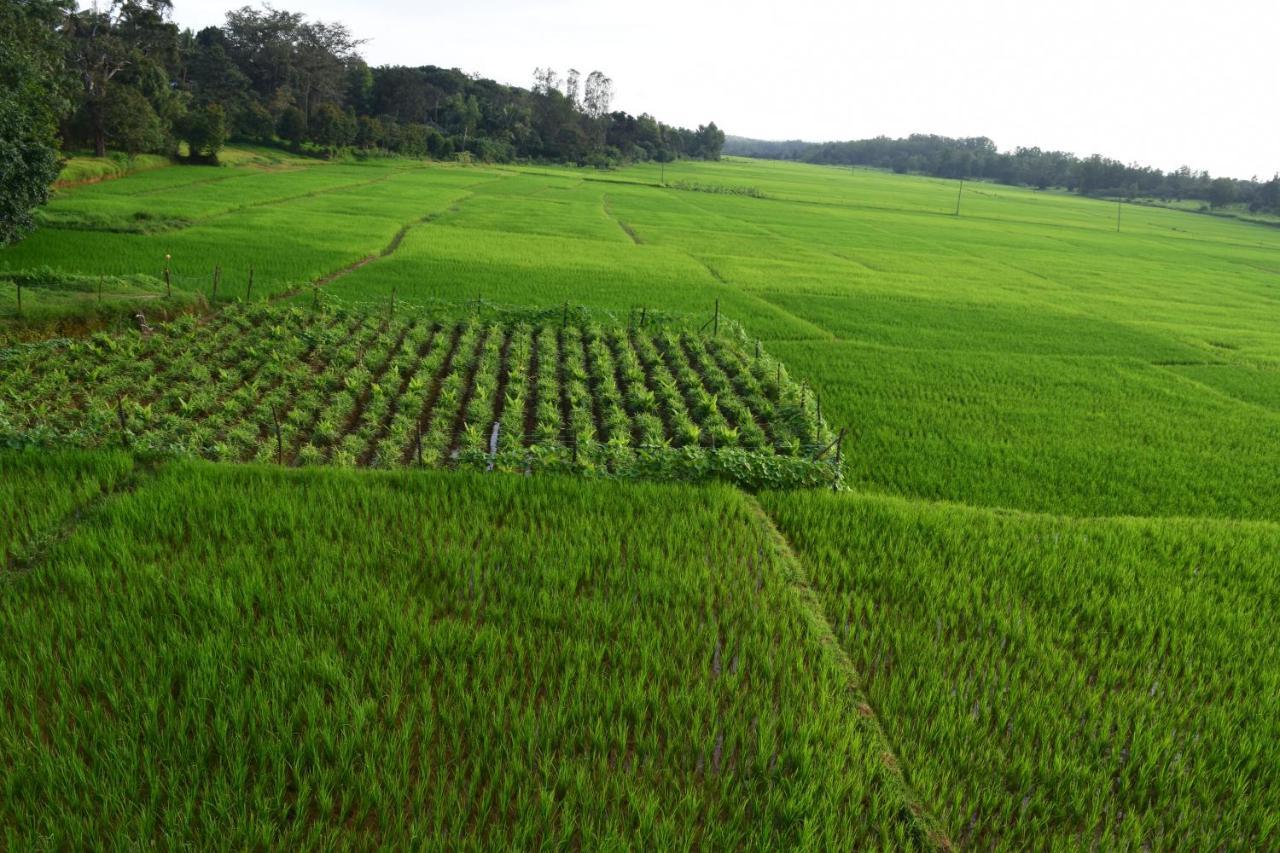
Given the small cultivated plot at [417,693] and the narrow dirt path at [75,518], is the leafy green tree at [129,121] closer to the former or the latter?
the narrow dirt path at [75,518]

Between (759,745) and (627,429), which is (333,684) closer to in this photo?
(759,745)

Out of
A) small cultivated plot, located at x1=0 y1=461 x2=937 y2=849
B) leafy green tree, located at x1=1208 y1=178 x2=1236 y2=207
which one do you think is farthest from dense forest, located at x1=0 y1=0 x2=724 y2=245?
leafy green tree, located at x1=1208 y1=178 x2=1236 y2=207

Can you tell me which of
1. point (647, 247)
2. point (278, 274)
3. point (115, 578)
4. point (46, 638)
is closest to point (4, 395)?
point (115, 578)

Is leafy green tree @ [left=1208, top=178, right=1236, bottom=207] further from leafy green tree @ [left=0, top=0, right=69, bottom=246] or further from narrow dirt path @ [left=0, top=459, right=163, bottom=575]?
narrow dirt path @ [left=0, top=459, right=163, bottom=575]

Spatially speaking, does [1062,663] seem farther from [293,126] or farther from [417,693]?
[293,126]

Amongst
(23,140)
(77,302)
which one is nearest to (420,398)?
(77,302)

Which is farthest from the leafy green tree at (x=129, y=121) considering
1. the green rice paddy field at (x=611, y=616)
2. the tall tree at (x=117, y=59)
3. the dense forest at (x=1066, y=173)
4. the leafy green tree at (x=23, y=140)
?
the dense forest at (x=1066, y=173)
